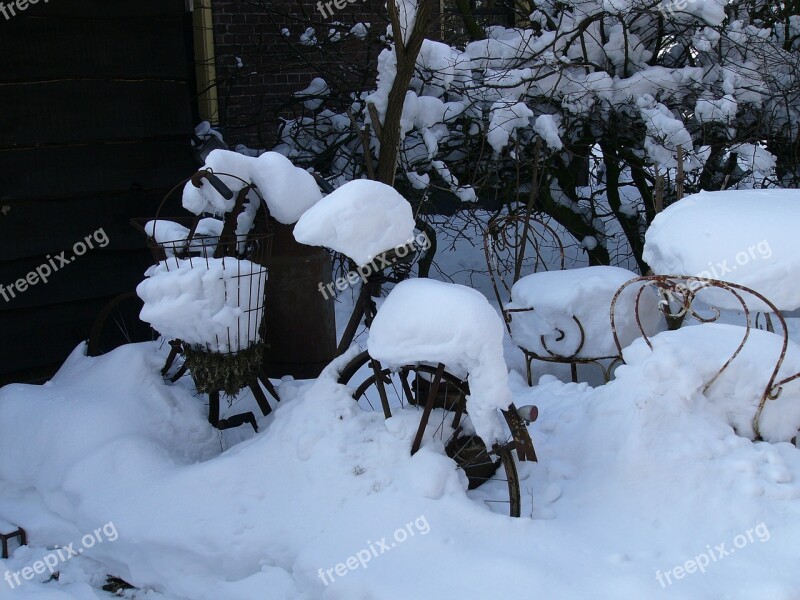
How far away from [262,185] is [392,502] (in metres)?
1.50

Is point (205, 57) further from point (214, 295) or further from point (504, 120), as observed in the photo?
point (214, 295)

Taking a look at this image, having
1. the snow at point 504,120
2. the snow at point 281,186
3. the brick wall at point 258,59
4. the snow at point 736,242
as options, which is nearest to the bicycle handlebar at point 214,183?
the snow at point 281,186

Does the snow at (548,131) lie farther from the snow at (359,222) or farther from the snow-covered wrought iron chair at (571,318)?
the snow at (359,222)

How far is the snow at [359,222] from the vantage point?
2.95m

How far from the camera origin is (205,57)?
6320 mm

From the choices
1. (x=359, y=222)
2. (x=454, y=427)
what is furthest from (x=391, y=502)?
(x=359, y=222)

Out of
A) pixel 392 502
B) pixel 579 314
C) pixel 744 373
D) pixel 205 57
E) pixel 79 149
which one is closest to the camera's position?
pixel 392 502

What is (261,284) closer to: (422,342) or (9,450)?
(422,342)

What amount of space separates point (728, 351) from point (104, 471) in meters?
2.67

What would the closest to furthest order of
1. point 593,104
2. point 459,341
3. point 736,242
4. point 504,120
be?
point 459,341, point 736,242, point 504,120, point 593,104

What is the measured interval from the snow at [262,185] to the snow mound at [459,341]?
0.88m

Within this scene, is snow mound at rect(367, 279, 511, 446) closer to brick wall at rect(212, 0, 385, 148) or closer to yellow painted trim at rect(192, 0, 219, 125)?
brick wall at rect(212, 0, 385, 148)

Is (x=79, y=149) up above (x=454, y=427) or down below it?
above

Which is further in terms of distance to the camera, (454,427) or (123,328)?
(123,328)
